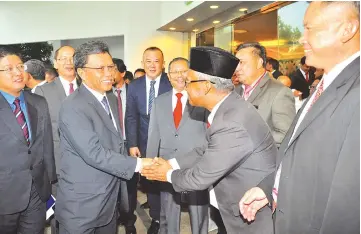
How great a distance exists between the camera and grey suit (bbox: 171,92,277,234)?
176 cm

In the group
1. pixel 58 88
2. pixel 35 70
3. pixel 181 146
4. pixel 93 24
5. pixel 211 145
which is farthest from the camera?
pixel 93 24

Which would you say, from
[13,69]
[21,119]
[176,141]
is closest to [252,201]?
[176,141]

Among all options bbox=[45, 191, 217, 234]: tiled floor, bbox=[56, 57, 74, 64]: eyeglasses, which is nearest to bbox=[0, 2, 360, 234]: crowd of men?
bbox=[56, 57, 74, 64]: eyeglasses

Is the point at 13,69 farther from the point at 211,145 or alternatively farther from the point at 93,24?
the point at 93,24

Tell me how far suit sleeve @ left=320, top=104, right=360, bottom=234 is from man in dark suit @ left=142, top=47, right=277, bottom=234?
642 mm

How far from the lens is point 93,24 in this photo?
11.1 metres

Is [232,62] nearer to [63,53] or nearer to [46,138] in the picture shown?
[46,138]

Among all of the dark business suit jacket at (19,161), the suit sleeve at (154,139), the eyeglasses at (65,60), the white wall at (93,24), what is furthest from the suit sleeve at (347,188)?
the white wall at (93,24)

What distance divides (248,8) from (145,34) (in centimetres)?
396

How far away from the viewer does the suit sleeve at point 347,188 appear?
1.12m

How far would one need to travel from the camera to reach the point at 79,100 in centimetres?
211

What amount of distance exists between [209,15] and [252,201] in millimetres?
7417

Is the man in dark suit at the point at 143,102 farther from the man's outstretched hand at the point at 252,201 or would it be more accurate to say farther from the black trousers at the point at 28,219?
the man's outstretched hand at the point at 252,201

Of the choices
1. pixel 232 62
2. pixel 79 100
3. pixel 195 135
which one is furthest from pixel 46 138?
pixel 232 62
